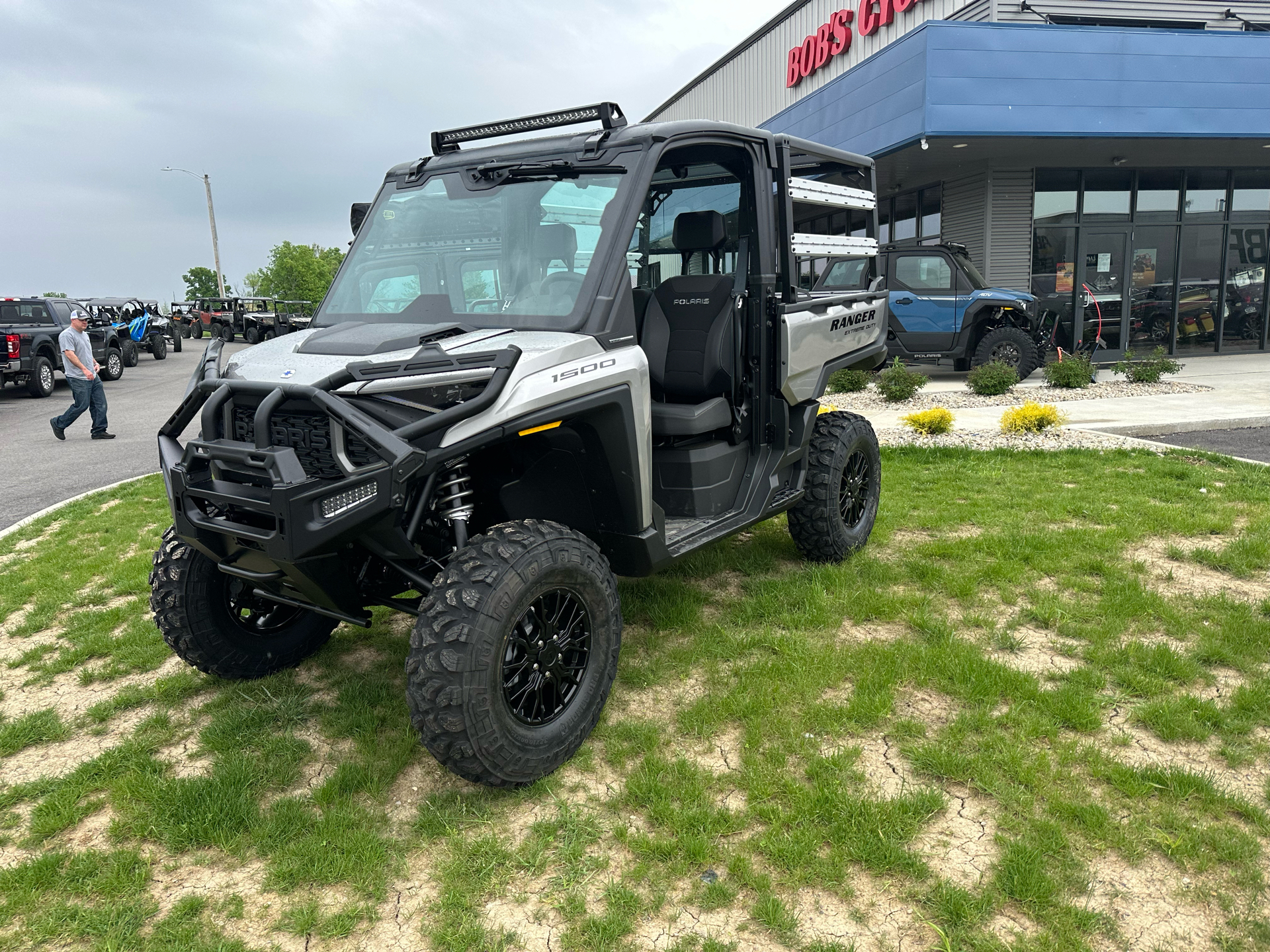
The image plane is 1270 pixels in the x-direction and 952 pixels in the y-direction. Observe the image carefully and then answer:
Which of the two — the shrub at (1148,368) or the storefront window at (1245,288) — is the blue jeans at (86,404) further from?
the storefront window at (1245,288)

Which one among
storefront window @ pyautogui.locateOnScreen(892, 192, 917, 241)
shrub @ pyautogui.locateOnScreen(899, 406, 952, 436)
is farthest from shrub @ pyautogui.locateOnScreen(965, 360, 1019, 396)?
storefront window @ pyautogui.locateOnScreen(892, 192, 917, 241)

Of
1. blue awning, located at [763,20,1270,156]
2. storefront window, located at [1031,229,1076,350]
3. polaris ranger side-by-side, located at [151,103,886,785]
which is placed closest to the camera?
polaris ranger side-by-side, located at [151,103,886,785]

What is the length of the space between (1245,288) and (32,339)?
79.9 feet

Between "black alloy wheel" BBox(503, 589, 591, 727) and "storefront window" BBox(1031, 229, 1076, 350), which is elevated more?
"storefront window" BBox(1031, 229, 1076, 350)

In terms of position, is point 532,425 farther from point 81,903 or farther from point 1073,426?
point 1073,426

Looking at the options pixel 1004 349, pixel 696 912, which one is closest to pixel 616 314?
pixel 696 912

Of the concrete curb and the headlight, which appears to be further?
the concrete curb

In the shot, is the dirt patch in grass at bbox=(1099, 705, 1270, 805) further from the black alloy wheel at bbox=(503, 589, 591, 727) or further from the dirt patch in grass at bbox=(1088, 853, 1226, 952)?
the black alloy wheel at bbox=(503, 589, 591, 727)

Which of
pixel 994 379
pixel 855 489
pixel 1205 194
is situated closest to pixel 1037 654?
pixel 855 489

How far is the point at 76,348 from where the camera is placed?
40.5ft

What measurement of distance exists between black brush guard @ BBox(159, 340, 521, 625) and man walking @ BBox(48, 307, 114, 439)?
1050 cm

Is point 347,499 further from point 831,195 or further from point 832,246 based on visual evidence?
point 831,195

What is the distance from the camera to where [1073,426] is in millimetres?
9758

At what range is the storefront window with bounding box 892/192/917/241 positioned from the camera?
19.4m
